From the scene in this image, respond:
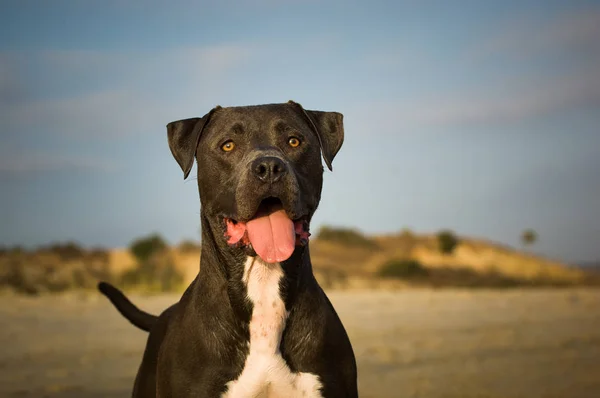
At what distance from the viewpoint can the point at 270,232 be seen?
466cm

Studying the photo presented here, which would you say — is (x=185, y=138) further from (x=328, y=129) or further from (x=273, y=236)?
(x=273, y=236)

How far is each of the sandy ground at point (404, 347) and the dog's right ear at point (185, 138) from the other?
13.2 feet

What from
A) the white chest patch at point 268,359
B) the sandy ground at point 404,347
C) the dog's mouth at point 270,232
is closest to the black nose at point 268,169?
the dog's mouth at point 270,232

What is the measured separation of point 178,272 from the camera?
22.4 metres

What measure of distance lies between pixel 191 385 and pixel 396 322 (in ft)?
37.5

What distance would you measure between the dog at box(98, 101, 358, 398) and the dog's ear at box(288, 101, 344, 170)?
0.21 metres

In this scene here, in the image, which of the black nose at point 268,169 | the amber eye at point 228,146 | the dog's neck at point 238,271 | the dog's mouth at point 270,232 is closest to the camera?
the black nose at point 268,169

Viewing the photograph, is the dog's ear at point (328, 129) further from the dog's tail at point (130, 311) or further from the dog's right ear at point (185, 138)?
the dog's tail at point (130, 311)

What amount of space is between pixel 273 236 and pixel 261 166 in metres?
0.47

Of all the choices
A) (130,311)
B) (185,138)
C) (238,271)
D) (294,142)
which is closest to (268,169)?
(294,142)

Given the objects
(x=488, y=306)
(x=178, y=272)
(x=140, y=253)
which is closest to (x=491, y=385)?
(x=488, y=306)

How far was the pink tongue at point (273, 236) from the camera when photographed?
15.0 ft

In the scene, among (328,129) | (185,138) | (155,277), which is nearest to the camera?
(185,138)

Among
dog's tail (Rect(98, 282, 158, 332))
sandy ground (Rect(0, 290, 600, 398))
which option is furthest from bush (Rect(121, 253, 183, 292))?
dog's tail (Rect(98, 282, 158, 332))
